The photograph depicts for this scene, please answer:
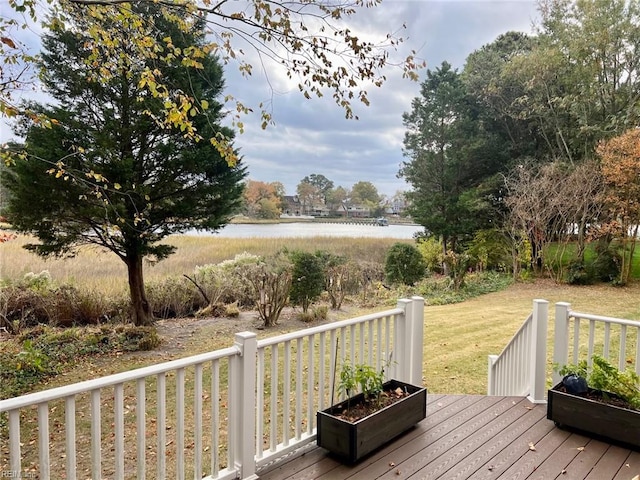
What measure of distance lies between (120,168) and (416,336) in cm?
535

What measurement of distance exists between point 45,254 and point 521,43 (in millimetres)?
14995

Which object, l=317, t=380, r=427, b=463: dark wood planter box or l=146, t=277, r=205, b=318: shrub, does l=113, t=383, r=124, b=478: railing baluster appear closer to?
l=317, t=380, r=427, b=463: dark wood planter box

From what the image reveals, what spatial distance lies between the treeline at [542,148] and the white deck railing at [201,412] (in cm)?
835

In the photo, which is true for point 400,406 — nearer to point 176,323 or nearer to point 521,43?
point 176,323

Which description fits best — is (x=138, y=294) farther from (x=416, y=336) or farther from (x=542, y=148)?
(x=542, y=148)

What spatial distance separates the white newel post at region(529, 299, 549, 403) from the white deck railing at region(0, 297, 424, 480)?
899 mm

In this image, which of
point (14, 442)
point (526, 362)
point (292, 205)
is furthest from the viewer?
point (292, 205)

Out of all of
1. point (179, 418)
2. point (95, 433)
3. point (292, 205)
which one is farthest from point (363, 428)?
point (292, 205)

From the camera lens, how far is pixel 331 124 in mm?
11992

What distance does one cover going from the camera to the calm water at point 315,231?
13633 mm

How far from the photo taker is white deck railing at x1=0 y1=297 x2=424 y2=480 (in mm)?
1590

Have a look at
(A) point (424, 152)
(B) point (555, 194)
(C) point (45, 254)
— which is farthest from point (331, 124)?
(C) point (45, 254)

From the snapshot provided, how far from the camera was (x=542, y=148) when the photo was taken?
1301 cm

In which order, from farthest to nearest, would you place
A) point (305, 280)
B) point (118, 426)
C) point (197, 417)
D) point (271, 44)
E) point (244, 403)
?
point (305, 280) → point (271, 44) → point (244, 403) → point (197, 417) → point (118, 426)
